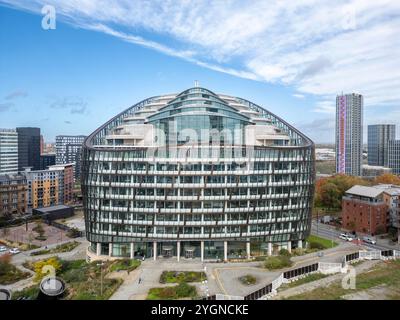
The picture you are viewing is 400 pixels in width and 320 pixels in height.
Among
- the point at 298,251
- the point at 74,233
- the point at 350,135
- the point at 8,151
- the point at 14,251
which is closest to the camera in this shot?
the point at 298,251

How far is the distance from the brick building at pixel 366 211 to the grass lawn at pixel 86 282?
23.6 meters

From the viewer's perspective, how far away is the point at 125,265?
21.7 m

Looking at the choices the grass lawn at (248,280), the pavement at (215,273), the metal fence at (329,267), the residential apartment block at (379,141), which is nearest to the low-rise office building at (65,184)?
the pavement at (215,273)

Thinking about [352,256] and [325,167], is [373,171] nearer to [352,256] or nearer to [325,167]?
[325,167]

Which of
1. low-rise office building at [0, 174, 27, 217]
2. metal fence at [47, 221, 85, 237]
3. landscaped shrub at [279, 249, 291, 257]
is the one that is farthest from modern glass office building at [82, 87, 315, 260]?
low-rise office building at [0, 174, 27, 217]

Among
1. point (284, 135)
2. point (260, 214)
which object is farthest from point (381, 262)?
point (284, 135)

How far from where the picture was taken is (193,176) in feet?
74.8

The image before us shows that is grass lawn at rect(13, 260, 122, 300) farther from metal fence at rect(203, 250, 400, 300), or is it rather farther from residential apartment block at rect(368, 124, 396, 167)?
residential apartment block at rect(368, 124, 396, 167)

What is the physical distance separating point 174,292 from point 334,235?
765 inches

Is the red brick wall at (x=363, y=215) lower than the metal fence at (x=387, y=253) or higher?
higher

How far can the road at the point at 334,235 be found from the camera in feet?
83.1

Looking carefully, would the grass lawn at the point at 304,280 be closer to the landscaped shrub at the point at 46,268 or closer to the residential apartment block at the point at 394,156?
the landscaped shrub at the point at 46,268

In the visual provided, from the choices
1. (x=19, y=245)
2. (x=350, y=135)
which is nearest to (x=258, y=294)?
(x=19, y=245)
